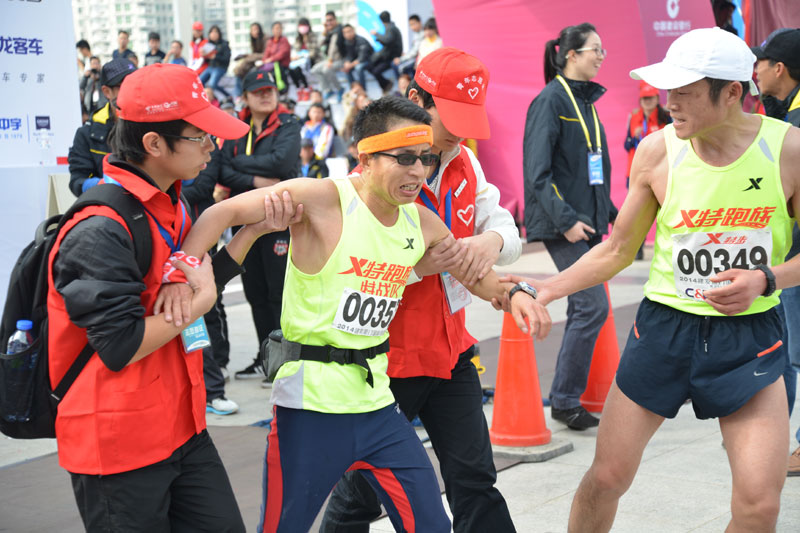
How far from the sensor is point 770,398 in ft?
10.9

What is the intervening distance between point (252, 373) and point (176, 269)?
4.78 m

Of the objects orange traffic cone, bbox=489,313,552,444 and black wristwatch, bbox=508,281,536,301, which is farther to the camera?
orange traffic cone, bbox=489,313,552,444

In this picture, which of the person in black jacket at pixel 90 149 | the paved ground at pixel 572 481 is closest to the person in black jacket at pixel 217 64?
the person in black jacket at pixel 90 149

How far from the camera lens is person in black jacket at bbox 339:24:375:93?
20.3 metres

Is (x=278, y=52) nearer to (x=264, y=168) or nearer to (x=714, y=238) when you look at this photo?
(x=264, y=168)

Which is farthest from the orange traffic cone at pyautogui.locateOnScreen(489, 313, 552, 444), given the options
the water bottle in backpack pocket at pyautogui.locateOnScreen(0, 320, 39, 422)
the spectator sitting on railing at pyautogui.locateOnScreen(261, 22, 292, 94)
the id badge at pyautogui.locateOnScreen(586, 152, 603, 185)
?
the spectator sitting on railing at pyautogui.locateOnScreen(261, 22, 292, 94)

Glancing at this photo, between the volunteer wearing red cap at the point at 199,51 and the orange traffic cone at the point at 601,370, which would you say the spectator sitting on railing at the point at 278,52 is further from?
the orange traffic cone at the point at 601,370

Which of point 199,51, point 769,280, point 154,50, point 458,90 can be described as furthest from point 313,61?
point 769,280

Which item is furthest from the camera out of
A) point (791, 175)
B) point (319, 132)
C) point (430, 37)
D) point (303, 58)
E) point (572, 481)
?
point (303, 58)

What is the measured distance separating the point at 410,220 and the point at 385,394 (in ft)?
1.94

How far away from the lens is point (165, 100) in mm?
2750

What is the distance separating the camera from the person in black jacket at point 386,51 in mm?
19469

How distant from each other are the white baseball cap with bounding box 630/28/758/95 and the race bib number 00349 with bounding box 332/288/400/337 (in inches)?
46.7

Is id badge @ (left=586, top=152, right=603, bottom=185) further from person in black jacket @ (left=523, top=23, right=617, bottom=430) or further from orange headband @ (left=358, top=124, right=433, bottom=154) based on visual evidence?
orange headband @ (left=358, top=124, right=433, bottom=154)
